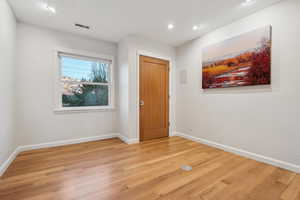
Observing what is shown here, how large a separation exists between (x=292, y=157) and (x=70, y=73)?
460cm

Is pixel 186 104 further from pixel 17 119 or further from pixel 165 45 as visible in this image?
pixel 17 119

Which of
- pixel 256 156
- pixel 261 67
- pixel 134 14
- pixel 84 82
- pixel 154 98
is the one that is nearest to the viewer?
pixel 261 67

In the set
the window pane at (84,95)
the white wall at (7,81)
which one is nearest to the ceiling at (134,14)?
the white wall at (7,81)

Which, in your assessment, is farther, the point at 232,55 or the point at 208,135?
the point at 208,135

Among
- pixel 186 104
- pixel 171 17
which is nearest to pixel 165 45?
pixel 171 17

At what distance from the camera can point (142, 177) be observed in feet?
6.27

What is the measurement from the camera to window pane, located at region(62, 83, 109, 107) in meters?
3.32

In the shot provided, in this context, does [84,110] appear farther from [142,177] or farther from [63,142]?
[142,177]

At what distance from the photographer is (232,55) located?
270cm

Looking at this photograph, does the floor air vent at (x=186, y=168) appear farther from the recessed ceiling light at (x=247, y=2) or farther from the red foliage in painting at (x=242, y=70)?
the recessed ceiling light at (x=247, y=2)

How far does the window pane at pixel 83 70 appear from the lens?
3.29 metres

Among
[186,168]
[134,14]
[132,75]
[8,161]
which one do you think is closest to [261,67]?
[186,168]

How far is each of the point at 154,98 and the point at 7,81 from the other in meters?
2.91

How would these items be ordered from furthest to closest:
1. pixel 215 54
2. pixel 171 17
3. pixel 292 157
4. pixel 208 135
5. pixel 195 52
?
1. pixel 195 52
2. pixel 208 135
3. pixel 215 54
4. pixel 171 17
5. pixel 292 157
